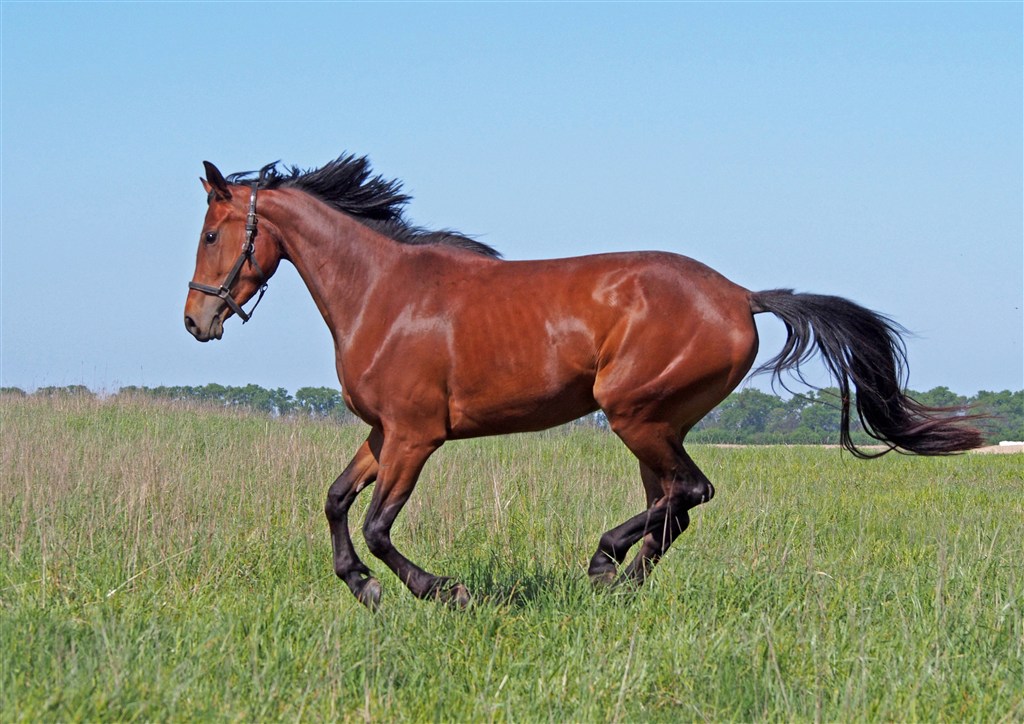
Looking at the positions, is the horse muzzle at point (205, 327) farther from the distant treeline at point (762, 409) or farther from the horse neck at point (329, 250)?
the distant treeline at point (762, 409)

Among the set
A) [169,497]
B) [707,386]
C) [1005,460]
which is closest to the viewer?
[707,386]

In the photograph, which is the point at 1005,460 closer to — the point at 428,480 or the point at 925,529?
the point at 925,529

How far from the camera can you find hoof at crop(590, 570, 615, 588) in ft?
18.5

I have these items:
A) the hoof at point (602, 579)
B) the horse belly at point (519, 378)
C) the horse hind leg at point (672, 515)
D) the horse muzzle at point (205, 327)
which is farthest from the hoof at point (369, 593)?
the horse muzzle at point (205, 327)

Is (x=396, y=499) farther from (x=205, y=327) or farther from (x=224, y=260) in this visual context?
(x=224, y=260)

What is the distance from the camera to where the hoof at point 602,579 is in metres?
5.64

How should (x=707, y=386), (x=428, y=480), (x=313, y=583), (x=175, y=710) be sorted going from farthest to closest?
1. (x=428, y=480)
2. (x=313, y=583)
3. (x=707, y=386)
4. (x=175, y=710)

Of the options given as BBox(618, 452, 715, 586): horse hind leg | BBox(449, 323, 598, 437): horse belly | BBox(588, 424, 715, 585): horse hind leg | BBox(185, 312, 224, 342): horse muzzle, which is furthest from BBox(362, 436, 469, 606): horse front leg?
BBox(185, 312, 224, 342): horse muzzle

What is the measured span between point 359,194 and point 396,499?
6.33 ft

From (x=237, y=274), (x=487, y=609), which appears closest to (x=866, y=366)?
(x=487, y=609)

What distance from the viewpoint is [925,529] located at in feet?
26.5

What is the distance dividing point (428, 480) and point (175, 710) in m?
5.33

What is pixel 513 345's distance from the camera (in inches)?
222

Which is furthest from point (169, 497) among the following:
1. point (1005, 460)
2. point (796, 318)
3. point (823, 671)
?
point (1005, 460)
